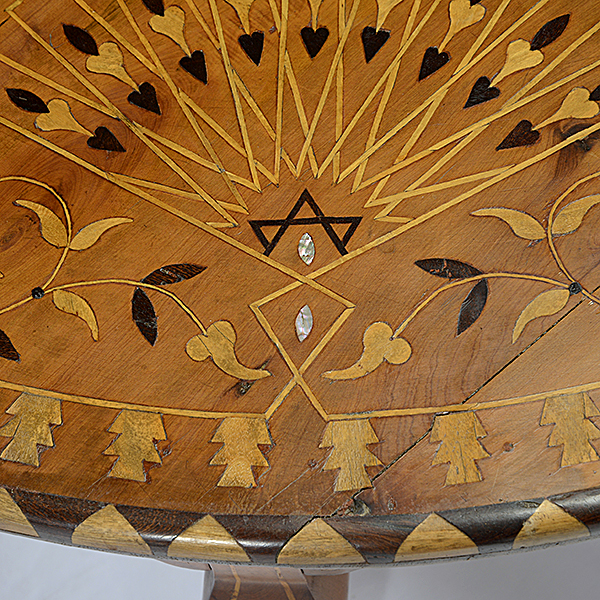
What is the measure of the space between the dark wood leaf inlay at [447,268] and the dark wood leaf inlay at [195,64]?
342mm

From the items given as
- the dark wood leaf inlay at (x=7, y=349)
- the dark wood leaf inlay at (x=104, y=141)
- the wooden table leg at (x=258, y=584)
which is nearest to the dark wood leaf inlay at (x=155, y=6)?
the dark wood leaf inlay at (x=104, y=141)

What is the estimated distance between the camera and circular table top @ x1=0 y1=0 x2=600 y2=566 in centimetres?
55

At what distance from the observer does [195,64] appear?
2.73ft

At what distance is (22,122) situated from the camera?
0.77m

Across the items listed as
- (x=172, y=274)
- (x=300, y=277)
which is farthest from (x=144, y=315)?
(x=300, y=277)

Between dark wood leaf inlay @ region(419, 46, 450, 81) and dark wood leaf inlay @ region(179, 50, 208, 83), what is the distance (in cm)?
26

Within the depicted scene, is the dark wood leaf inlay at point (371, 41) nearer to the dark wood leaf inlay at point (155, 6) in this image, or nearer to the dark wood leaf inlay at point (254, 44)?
the dark wood leaf inlay at point (254, 44)

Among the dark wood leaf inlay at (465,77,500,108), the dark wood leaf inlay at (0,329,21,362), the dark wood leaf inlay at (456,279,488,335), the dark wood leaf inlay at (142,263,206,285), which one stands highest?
the dark wood leaf inlay at (465,77,500,108)

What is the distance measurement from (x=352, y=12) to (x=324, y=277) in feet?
1.05

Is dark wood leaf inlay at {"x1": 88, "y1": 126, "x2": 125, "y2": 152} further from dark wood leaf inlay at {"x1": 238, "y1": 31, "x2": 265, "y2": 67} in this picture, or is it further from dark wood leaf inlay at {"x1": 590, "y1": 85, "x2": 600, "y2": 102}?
dark wood leaf inlay at {"x1": 590, "y1": 85, "x2": 600, "y2": 102}

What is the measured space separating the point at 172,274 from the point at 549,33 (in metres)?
0.50

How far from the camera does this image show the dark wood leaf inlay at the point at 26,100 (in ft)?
2.53

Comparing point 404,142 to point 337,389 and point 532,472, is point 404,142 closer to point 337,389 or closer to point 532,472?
point 337,389

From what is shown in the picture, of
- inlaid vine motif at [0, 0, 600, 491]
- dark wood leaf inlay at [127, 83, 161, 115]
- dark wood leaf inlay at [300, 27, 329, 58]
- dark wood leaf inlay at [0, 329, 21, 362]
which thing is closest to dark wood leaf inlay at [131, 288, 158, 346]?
inlaid vine motif at [0, 0, 600, 491]
